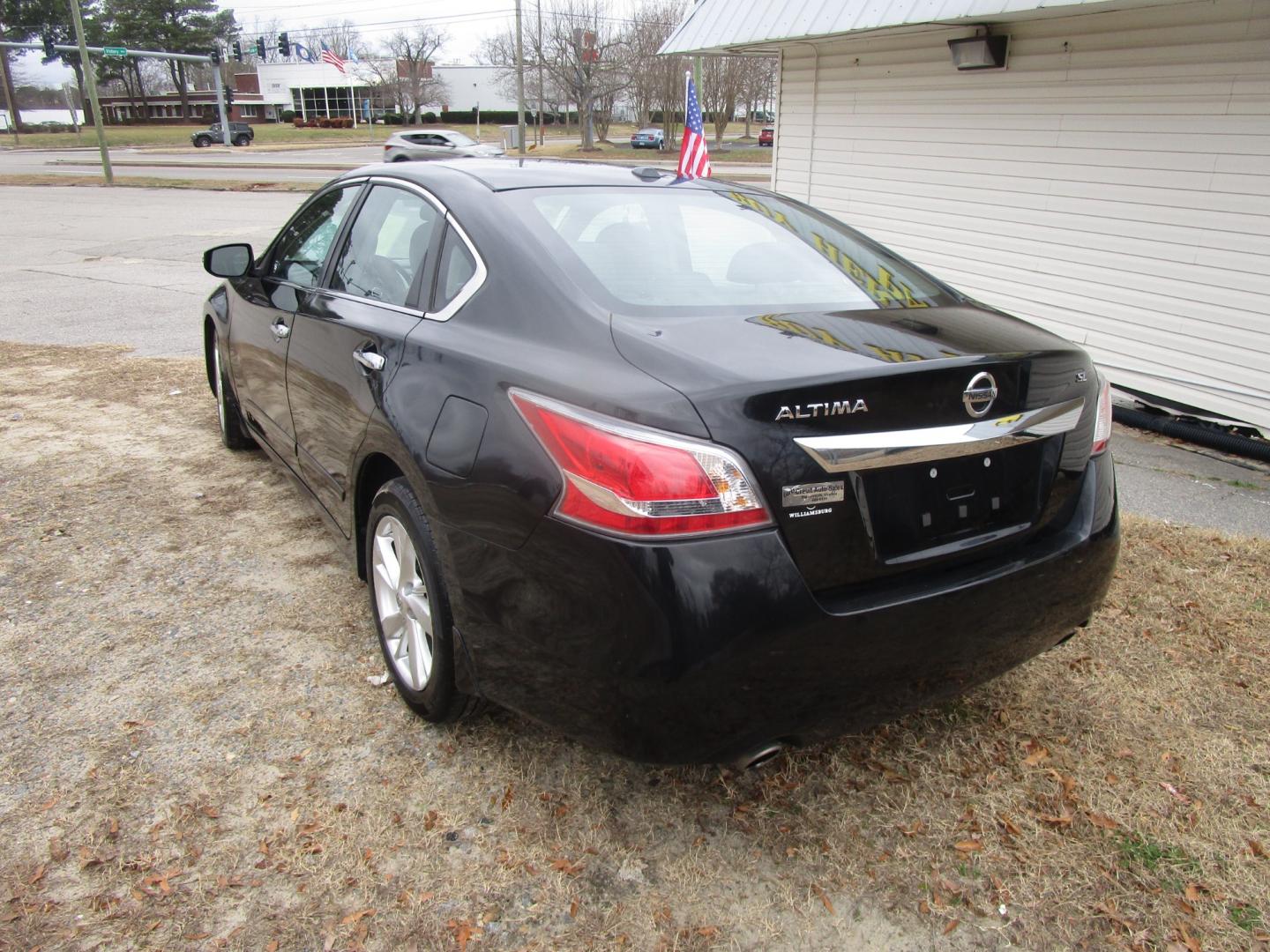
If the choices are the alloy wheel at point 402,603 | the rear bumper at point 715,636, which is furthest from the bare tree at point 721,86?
the rear bumper at point 715,636

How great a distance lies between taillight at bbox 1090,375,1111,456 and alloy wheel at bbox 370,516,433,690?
73.6 inches

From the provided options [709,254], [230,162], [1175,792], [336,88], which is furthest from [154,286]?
[336,88]

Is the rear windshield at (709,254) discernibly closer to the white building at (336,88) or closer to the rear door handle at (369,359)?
the rear door handle at (369,359)

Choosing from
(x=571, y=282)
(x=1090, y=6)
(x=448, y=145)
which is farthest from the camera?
(x=448, y=145)

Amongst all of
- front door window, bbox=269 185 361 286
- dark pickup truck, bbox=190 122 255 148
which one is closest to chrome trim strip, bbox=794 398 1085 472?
front door window, bbox=269 185 361 286

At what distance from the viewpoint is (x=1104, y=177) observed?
21.7 ft

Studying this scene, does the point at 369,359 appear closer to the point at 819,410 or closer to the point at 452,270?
the point at 452,270

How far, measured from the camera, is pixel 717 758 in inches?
82.0

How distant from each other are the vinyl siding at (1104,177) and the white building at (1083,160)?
1 cm

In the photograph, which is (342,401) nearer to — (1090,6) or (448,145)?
(1090,6)

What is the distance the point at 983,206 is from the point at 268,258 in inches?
230

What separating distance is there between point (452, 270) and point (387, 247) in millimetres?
567

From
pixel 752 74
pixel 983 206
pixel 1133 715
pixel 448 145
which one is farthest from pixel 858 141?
pixel 752 74

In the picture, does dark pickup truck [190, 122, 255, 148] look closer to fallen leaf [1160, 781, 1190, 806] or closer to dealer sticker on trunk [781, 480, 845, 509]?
dealer sticker on trunk [781, 480, 845, 509]
